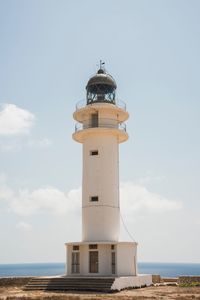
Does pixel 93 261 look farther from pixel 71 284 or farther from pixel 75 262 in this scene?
pixel 71 284

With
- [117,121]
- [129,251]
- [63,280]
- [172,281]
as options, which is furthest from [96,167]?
[172,281]

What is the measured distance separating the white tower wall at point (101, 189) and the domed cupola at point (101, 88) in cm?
249

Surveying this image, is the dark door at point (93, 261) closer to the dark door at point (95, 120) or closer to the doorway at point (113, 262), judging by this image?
the doorway at point (113, 262)

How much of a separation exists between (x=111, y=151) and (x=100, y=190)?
253 cm

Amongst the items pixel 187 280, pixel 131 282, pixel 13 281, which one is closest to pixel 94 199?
pixel 131 282

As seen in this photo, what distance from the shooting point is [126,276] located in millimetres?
23438

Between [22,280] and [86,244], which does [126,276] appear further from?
[22,280]

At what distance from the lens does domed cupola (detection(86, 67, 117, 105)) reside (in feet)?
88.8

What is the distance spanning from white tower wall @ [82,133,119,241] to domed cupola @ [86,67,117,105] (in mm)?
2493

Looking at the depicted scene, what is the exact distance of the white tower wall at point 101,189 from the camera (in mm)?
24938

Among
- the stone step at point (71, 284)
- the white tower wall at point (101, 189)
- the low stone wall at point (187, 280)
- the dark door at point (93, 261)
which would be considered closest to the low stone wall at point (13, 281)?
the stone step at point (71, 284)

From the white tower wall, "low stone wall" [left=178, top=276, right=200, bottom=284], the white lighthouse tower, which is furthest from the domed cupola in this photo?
"low stone wall" [left=178, top=276, right=200, bottom=284]

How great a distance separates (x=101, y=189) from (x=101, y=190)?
59 millimetres

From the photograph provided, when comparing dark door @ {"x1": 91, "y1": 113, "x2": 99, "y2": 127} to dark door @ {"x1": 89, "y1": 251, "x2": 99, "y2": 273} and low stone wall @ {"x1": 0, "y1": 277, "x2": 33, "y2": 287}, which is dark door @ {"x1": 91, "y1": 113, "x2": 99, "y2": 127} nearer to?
dark door @ {"x1": 89, "y1": 251, "x2": 99, "y2": 273}
